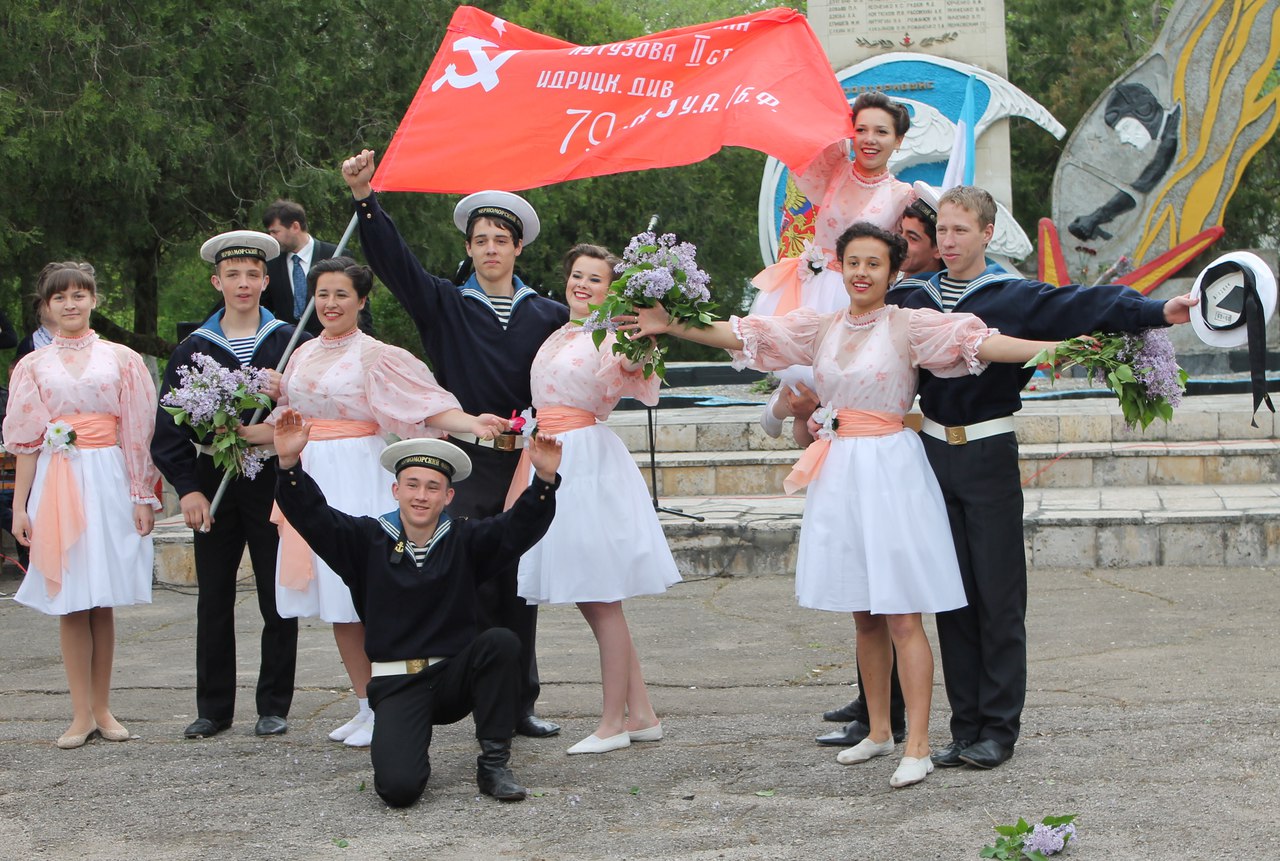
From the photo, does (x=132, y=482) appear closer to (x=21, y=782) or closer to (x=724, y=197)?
(x=21, y=782)

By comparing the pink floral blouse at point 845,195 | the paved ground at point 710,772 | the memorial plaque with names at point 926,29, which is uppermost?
the memorial plaque with names at point 926,29

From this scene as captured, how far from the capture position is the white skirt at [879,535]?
488 cm

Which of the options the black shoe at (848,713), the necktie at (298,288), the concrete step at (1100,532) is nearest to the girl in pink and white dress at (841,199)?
the black shoe at (848,713)

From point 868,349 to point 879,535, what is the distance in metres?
0.64

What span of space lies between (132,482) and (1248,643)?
5.08 meters

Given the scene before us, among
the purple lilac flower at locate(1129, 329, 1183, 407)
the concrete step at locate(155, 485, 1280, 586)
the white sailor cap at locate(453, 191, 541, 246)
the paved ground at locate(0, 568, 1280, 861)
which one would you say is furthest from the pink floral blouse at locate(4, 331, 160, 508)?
the concrete step at locate(155, 485, 1280, 586)

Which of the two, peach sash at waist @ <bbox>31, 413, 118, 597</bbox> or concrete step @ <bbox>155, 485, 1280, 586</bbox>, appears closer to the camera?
peach sash at waist @ <bbox>31, 413, 118, 597</bbox>

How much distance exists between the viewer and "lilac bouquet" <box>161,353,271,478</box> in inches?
219

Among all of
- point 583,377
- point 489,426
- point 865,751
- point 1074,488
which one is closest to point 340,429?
point 489,426

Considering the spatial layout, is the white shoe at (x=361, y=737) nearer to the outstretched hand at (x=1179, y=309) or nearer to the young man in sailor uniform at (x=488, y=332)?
the young man in sailor uniform at (x=488, y=332)

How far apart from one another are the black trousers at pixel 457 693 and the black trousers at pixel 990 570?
153cm

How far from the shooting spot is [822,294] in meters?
5.97

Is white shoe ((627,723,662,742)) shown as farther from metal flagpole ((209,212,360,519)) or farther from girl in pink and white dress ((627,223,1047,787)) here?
metal flagpole ((209,212,360,519))

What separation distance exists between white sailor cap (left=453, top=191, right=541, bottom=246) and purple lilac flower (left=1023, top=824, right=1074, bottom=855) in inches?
120
